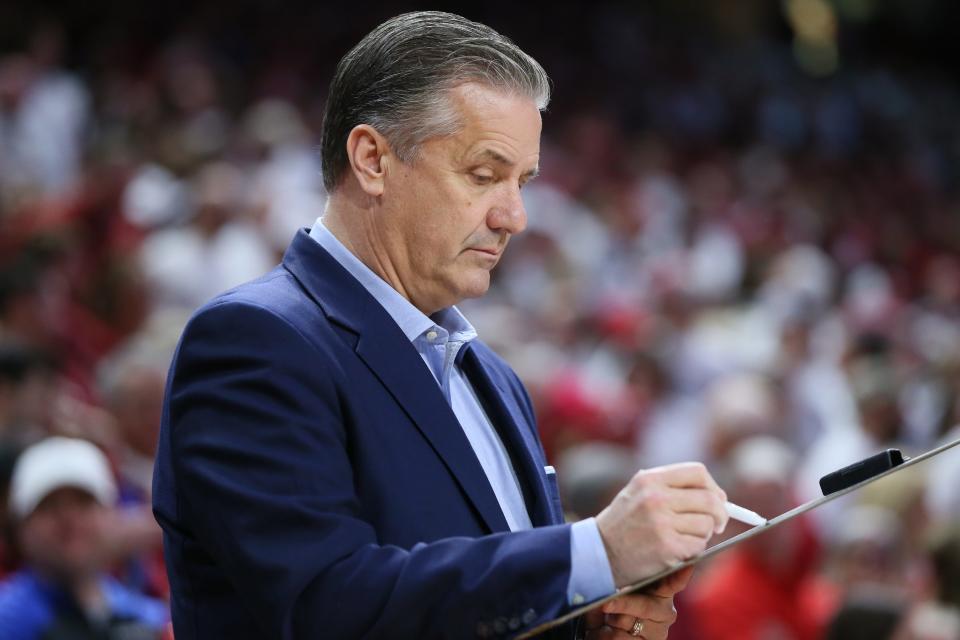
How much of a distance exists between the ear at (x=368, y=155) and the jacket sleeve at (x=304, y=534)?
0.23m

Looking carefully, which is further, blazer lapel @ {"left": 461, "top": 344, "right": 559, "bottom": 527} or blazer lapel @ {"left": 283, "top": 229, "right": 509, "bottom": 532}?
blazer lapel @ {"left": 461, "top": 344, "right": 559, "bottom": 527}

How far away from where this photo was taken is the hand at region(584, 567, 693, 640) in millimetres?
1453

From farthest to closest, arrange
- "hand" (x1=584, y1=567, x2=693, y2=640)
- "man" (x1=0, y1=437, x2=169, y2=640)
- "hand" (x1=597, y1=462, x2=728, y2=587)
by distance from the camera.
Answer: "man" (x1=0, y1=437, x2=169, y2=640), "hand" (x1=584, y1=567, x2=693, y2=640), "hand" (x1=597, y1=462, x2=728, y2=587)

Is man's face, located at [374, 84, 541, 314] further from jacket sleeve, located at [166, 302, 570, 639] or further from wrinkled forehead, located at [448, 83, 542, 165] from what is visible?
jacket sleeve, located at [166, 302, 570, 639]

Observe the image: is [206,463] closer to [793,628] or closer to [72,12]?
[793,628]

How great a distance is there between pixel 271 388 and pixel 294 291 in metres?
0.18

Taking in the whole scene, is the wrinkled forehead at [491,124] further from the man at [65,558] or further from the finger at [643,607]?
the man at [65,558]

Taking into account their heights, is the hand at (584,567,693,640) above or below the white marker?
below

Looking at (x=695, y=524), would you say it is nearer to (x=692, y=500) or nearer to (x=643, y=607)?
(x=692, y=500)

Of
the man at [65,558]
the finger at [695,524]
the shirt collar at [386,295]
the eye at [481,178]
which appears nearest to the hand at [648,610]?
the finger at [695,524]

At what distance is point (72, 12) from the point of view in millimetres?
9367

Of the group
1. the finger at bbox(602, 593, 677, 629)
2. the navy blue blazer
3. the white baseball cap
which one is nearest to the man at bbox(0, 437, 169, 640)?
the white baseball cap

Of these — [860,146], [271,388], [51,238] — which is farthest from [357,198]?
[860,146]

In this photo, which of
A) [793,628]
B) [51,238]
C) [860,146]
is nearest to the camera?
[793,628]
